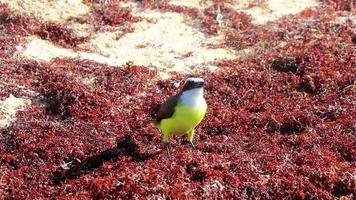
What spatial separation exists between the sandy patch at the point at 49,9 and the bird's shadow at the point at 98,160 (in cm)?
839

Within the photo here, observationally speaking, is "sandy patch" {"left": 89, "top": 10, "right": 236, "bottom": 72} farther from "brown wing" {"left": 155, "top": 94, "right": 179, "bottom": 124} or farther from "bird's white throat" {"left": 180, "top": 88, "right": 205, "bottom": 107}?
"bird's white throat" {"left": 180, "top": 88, "right": 205, "bottom": 107}

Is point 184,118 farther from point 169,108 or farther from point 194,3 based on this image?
point 194,3

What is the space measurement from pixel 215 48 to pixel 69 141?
290 inches

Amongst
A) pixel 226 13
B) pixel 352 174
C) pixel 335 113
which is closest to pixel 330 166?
pixel 352 174

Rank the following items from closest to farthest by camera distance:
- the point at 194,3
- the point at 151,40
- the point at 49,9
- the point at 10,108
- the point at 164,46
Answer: the point at 10,108
the point at 164,46
the point at 151,40
the point at 49,9
the point at 194,3

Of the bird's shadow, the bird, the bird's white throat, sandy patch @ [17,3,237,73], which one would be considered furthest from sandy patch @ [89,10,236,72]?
the bird's white throat

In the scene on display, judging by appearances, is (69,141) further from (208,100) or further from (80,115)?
(208,100)

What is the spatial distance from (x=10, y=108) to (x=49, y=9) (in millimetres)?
6981

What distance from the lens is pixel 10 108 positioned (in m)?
14.0

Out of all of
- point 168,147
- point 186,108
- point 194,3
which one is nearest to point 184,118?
point 186,108

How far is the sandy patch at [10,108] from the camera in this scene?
44.3 ft

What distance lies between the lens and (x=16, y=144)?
12.6m

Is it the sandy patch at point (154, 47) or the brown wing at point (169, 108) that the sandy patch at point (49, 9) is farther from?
the brown wing at point (169, 108)

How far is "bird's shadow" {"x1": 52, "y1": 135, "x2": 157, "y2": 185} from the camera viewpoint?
11.7 metres
